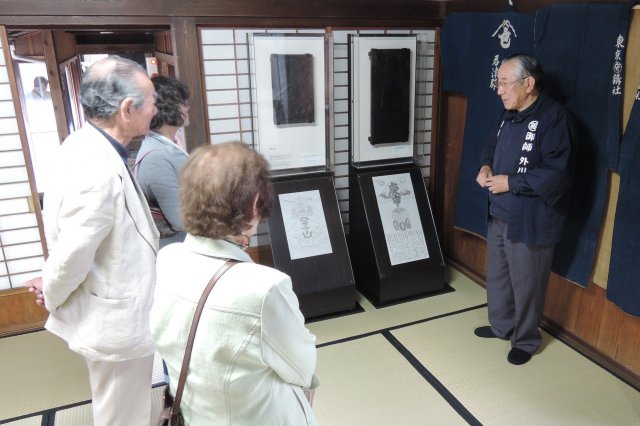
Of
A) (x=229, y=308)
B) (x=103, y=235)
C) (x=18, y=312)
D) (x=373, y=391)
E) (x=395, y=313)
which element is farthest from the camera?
(x=395, y=313)

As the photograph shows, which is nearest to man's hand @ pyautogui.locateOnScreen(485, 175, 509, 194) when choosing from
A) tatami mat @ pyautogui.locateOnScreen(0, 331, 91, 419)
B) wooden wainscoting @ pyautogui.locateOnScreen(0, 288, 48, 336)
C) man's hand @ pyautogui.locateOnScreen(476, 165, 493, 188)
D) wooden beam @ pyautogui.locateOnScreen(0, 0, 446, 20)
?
man's hand @ pyautogui.locateOnScreen(476, 165, 493, 188)

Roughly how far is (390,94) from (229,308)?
2.69m

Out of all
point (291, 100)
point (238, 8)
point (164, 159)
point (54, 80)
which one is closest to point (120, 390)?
point (164, 159)

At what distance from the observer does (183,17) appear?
2.88 metres

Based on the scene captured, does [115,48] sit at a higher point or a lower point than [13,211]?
higher

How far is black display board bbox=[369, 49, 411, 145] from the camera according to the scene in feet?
10.8

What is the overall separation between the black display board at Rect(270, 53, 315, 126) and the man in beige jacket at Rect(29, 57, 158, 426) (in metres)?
1.60

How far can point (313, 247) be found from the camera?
3.20 meters

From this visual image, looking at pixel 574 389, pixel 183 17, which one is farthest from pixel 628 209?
pixel 183 17

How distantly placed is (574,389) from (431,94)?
2.18 m

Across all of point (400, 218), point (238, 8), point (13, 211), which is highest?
point (238, 8)

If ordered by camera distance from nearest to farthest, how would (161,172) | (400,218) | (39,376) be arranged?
(161,172)
(39,376)
(400,218)

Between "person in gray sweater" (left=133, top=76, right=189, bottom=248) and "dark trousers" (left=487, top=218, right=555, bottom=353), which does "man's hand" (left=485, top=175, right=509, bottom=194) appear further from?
"person in gray sweater" (left=133, top=76, right=189, bottom=248)

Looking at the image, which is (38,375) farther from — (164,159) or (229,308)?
(229,308)
